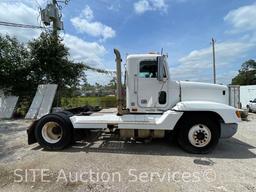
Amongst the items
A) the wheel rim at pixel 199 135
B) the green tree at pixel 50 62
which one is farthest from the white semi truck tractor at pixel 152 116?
the green tree at pixel 50 62

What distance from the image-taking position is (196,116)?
493cm

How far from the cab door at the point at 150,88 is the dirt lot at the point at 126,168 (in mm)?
1199

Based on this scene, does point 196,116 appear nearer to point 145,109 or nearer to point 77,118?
point 145,109

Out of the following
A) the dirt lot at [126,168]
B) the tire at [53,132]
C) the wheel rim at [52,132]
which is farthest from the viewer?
the wheel rim at [52,132]

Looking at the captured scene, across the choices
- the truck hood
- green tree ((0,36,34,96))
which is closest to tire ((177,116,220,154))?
the truck hood

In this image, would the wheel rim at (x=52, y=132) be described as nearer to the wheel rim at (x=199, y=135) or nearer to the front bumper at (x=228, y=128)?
the wheel rim at (x=199, y=135)

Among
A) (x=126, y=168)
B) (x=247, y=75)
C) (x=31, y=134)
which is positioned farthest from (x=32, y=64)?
(x=247, y=75)

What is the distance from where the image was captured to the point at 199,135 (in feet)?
16.1

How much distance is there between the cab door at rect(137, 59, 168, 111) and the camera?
521cm

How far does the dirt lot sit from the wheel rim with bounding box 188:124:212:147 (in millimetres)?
329

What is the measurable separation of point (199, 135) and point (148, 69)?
6.85 feet

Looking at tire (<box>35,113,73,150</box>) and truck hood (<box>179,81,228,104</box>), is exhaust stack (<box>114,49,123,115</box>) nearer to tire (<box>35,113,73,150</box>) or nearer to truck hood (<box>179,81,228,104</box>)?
tire (<box>35,113,73,150</box>)

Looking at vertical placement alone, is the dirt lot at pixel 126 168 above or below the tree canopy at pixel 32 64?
below

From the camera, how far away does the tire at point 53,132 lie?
17.1ft
